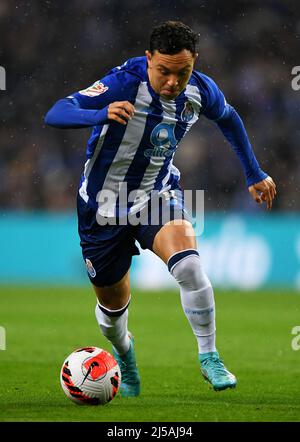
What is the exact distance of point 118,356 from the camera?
6539mm

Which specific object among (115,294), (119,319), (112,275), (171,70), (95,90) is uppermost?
(171,70)

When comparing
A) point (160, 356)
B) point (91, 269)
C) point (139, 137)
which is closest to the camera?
point (139, 137)

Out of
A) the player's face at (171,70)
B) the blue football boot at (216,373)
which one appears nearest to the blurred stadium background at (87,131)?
the blue football boot at (216,373)

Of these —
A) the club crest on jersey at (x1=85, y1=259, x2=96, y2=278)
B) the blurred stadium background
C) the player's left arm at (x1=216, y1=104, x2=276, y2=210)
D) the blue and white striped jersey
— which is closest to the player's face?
the blue and white striped jersey

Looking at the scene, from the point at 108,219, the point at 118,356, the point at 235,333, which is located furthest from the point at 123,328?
the point at 235,333

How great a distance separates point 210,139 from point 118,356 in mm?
10049

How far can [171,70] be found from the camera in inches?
223

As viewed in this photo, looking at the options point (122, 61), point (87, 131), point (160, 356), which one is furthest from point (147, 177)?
point (122, 61)

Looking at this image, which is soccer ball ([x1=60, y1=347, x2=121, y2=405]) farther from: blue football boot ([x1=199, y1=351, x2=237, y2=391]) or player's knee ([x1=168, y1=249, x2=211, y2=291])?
player's knee ([x1=168, y1=249, x2=211, y2=291])

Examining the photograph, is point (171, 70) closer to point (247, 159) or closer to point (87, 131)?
point (247, 159)

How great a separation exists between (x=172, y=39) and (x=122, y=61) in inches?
437

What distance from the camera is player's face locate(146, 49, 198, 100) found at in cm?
564

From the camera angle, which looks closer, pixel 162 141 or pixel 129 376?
pixel 162 141
